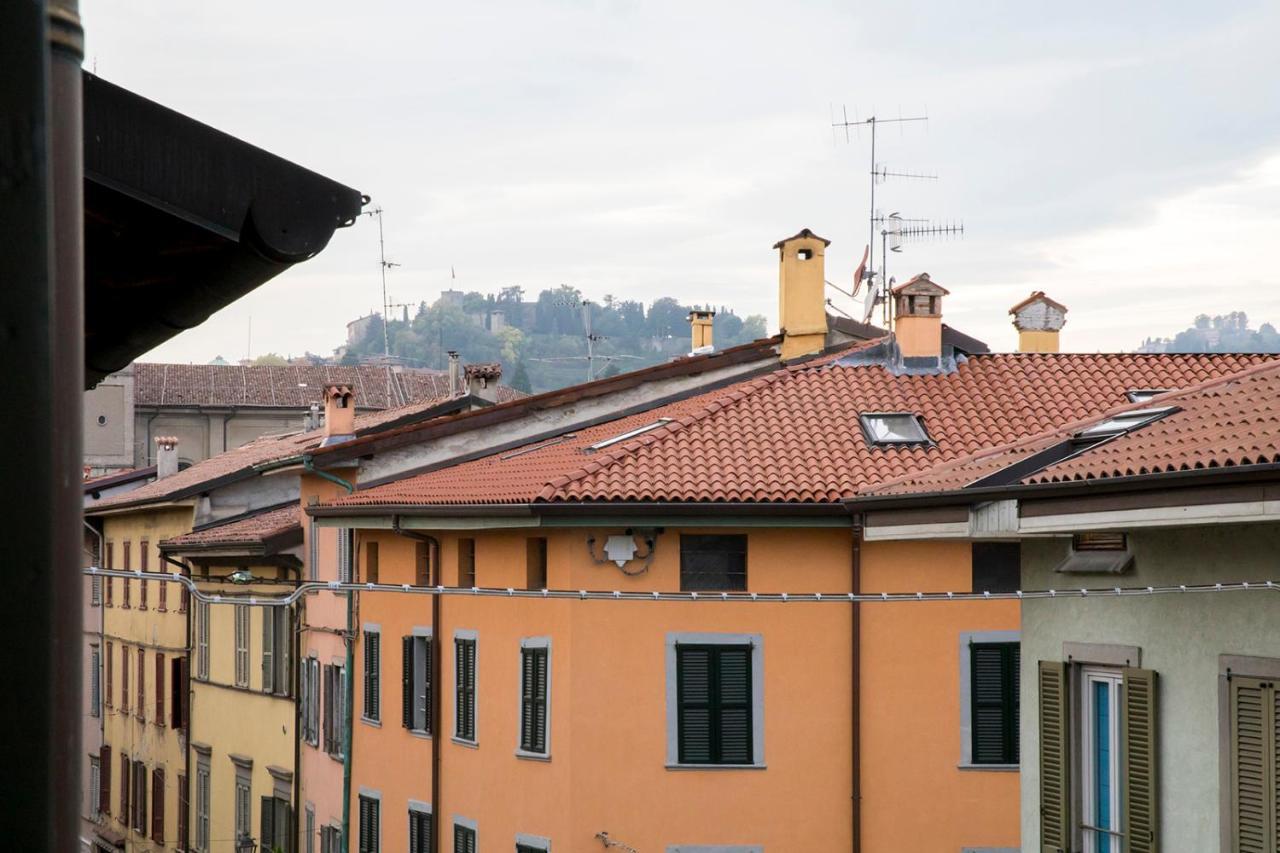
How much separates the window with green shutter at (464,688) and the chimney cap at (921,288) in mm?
7397

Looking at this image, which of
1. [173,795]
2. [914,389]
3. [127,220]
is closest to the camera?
[127,220]

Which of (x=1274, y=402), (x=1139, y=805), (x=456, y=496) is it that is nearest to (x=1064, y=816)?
(x=1139, y=805)

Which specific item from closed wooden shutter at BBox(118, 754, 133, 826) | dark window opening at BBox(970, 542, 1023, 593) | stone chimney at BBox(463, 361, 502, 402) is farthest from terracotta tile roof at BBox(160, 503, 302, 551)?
dark window opening at BBox(970, 542, 1023, 593)

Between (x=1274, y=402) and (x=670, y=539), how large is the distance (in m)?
11.5

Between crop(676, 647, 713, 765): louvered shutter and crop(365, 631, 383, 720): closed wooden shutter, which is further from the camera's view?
crop(365, 631, 383, 720): closed wooden shutter

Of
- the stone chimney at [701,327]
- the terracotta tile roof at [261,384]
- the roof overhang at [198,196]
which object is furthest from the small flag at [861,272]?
the terracotta tile roof at [261,384]

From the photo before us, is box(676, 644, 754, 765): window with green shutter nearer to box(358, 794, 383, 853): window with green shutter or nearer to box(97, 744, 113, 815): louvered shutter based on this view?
box(358, 794, 383, 853): window with green shutter

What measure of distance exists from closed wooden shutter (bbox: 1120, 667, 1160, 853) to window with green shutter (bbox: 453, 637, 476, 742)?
14060mm

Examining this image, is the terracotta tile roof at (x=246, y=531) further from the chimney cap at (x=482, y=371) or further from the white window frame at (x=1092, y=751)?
the white window frame at (x=1092, y=751)

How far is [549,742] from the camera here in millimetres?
22297

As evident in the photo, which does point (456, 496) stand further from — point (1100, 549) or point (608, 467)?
point (1100, 549)

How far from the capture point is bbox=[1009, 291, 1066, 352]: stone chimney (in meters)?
31.0

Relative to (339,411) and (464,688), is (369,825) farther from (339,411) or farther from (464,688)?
(339,411)

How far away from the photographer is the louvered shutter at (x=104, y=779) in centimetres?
4706
